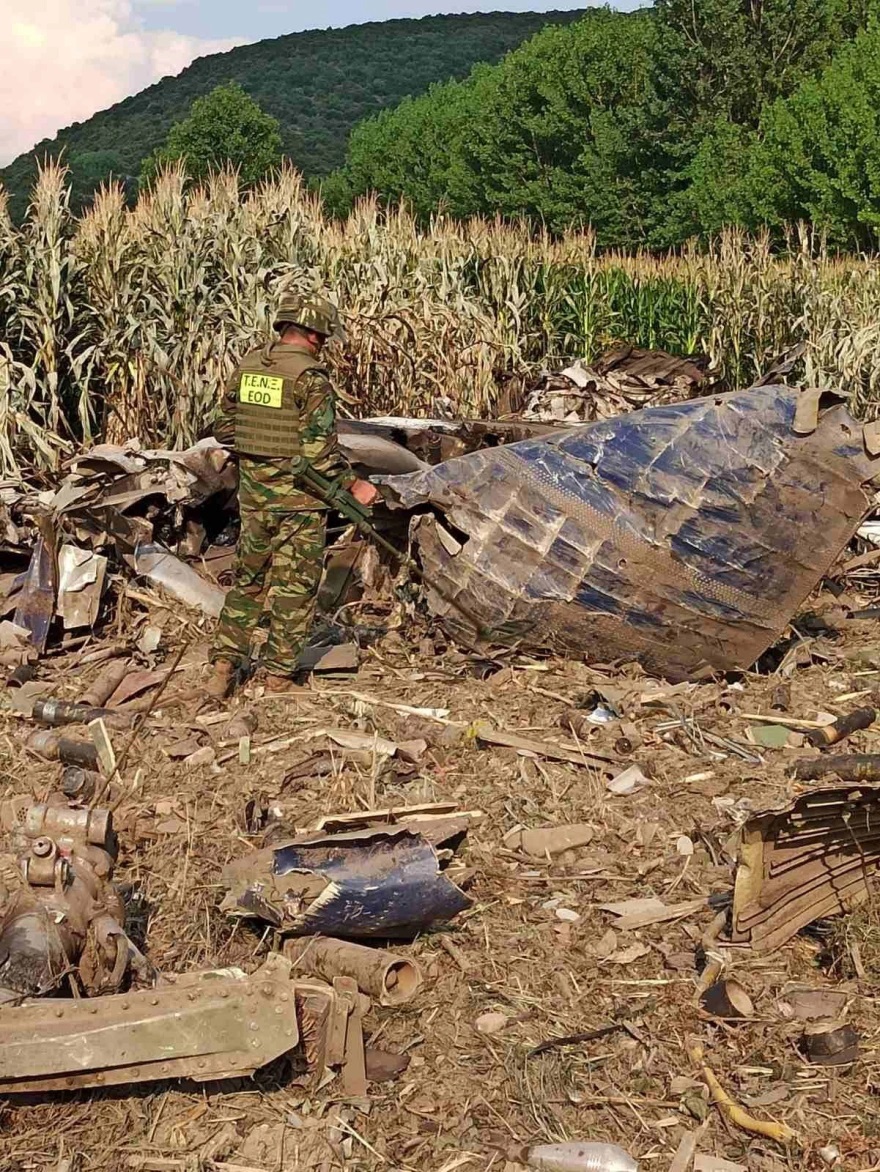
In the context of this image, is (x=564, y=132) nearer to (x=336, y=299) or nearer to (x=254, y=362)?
(x=336, y=299)

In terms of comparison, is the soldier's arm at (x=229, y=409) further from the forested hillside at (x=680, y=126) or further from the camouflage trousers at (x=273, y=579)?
the forested hillside at (x=680, y=126)

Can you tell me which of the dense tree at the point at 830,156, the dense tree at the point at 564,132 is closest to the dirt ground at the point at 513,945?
the dense tree at the point at 830,156

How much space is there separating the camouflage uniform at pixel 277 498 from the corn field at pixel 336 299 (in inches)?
101

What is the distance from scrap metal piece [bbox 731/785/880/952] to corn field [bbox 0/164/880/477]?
227 inches

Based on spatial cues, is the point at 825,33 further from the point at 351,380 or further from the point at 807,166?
the point at 351,380

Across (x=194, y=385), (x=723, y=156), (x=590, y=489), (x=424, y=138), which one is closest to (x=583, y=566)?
(x=590, y=489)

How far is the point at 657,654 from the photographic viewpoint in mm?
6375

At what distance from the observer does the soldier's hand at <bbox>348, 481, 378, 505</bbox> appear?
6.08 metres

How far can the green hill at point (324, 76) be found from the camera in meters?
116

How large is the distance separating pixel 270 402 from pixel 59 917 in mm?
3039

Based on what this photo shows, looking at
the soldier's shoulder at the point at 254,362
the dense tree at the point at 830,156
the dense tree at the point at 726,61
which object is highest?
the dense tree at the point at 726,61

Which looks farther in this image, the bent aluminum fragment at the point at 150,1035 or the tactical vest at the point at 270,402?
the tactical vest at the point at 270,402

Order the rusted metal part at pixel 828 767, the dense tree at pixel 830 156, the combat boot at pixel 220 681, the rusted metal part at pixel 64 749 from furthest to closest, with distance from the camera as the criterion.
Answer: the dense tree at pixel 830 156 → the combat boot at pixel 220 681 → the rusted metal part at pixel 64 749 → the rusted metal part at pixel 828 767

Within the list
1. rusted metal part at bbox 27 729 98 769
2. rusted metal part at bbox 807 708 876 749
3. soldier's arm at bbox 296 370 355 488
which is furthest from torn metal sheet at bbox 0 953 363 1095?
rusted metal part at bbox 807 708 876 749
